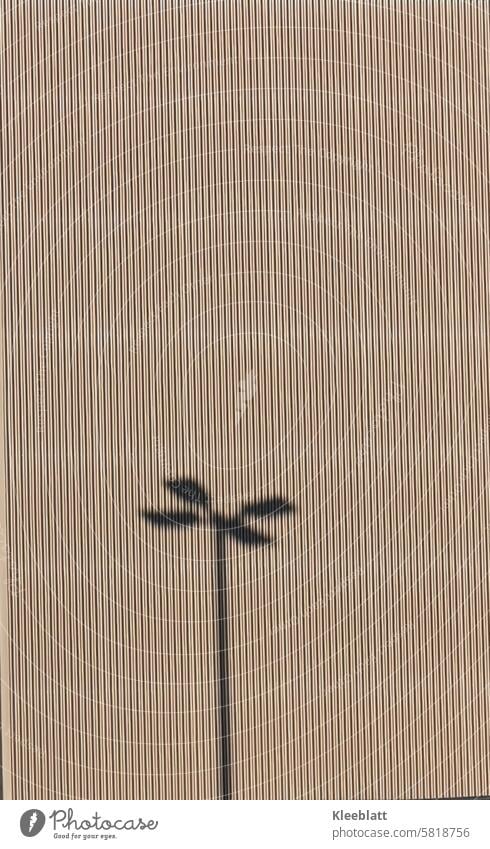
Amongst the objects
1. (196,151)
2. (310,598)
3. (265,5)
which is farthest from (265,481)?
(265,5)

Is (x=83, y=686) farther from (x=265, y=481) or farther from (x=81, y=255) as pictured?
(x=81, y=255)
